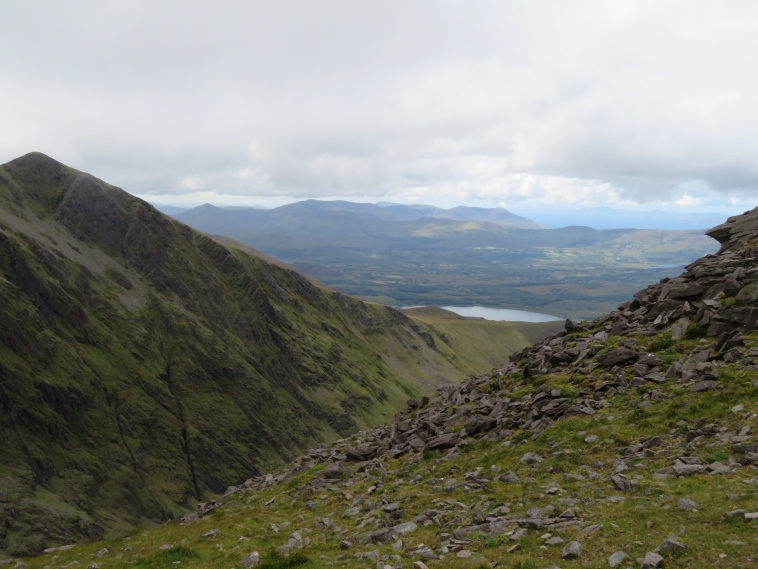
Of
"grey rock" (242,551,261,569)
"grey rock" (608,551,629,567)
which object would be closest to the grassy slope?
"grey rock" (608,551,629,567)

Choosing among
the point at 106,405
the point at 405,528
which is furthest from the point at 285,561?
the point at 106,405

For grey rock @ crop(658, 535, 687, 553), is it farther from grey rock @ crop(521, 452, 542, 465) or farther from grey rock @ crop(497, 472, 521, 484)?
grey rock @ crop(521, 452, 542, 465)

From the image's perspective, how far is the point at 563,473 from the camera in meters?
21.8

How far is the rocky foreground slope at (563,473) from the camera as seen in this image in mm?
15680

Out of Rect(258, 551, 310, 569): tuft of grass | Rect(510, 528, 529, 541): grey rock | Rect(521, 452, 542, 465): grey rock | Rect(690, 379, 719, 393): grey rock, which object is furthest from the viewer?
Rect(521, 452, 542, 465): grey rock

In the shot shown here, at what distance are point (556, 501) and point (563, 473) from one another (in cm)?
309

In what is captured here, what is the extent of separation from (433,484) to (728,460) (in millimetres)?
13136

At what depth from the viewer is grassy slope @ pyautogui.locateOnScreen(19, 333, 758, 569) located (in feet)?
48.7

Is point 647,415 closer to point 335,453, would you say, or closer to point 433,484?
point 433,484

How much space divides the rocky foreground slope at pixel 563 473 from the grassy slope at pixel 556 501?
81 millimetres

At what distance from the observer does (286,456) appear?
176m

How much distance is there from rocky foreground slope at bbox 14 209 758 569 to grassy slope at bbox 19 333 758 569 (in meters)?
0.08

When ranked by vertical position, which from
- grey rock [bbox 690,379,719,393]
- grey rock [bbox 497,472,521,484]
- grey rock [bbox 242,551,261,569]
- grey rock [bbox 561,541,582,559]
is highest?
grey rock [bbox 690,379,719,393]

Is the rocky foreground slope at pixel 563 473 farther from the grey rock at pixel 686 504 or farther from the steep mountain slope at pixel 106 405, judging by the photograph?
the steep mountain slope at pixel 106 405
